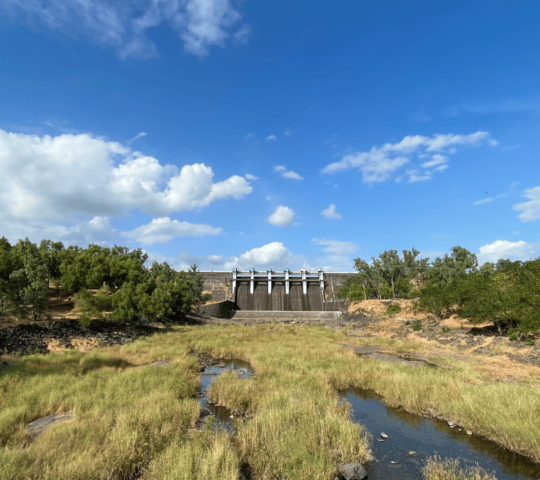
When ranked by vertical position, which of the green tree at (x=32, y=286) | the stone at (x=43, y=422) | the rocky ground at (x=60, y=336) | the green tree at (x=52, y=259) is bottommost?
the stone at (x=43, y=422)

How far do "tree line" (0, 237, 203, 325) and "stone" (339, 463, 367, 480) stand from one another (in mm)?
30113

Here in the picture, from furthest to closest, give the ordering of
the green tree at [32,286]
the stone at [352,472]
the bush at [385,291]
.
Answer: the bush at [385,291] → the green tree at [32,286] → the stone at [352,472]

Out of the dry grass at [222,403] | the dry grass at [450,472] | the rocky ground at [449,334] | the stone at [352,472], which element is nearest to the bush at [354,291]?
the rocky ground at [449,334]

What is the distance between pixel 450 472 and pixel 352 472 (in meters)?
2.54

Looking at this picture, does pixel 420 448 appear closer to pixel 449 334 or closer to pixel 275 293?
pixel 449 334

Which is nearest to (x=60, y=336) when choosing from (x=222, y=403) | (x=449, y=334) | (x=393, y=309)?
(x=222, y=403)

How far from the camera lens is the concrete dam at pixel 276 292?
75.7 m

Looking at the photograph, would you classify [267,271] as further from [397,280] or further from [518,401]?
[518,401]

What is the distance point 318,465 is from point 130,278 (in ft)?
129

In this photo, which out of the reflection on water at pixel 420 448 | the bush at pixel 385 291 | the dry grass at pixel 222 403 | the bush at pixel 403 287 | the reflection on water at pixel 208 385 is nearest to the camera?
the dry grass at pixel 222 403

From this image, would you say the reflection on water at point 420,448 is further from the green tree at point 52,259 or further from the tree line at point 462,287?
the green tree at point 52,259

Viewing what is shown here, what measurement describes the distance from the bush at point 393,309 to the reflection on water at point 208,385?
37562 mm

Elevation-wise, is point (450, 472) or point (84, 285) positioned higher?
point (84, 285)

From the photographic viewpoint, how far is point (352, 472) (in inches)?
334
